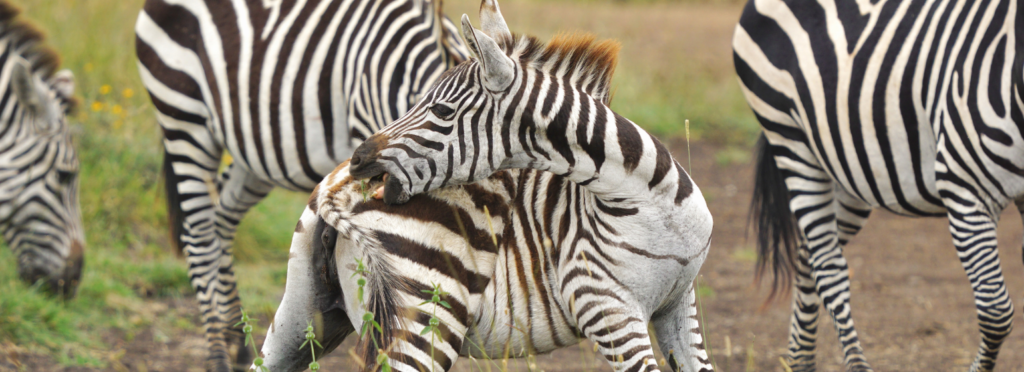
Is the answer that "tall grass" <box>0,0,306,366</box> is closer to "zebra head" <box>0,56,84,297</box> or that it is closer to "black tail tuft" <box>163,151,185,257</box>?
"zebra head" <box>0,56,84,297</box>

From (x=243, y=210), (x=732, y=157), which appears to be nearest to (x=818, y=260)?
(x=243, y=210)

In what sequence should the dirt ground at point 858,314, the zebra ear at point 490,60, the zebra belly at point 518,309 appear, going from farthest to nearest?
1. the dirt ground at point 858,314
2. the zebra belly at point 518,309
3. the zebra ear at point 490,60

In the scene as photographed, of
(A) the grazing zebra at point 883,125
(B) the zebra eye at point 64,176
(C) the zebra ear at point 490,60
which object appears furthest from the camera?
(B) the zebra eye at point 64,176

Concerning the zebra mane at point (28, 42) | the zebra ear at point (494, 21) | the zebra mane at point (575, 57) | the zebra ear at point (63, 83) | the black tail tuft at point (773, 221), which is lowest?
the black tail tuft at point (773, 221)

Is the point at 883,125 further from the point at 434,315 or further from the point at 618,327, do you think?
the point at 434,315

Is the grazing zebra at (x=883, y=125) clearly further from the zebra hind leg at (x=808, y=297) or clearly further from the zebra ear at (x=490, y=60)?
the zebra ear at (x=490, y=60)

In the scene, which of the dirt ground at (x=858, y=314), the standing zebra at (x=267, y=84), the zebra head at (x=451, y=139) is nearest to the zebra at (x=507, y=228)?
the zebra head at (x=451, y=139)

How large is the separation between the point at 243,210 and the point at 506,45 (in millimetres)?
2963

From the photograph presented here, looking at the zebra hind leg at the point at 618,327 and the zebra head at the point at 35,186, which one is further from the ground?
the zebra head at the point at 35,186

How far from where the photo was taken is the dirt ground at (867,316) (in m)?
4.30

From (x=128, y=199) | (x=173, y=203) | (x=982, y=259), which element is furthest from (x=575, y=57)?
(x=128, y=199)

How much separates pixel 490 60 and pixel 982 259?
92.2 inches

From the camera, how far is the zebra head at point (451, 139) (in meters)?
2.01

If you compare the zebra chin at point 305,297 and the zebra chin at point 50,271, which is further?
the zebra chin at point 50,271
